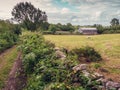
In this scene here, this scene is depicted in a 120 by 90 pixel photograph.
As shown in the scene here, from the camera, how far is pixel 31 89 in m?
12.9

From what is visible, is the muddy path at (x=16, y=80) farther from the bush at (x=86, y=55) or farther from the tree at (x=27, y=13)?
the tree at (x=27, y=13)

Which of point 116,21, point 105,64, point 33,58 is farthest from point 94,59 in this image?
point 116,21

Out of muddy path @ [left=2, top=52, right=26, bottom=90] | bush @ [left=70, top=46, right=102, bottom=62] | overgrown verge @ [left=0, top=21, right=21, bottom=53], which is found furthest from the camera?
overgrown verge @ [left=0, top=21, right=21, bottom=53]

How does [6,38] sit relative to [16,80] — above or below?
above

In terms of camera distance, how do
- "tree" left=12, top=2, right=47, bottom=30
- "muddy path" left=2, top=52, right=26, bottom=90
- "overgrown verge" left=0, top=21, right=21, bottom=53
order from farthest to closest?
"tree" left=12, top=2, right=47, bottom=30
"overgrown verge" left=0, top=21, right=21, bottom=53
"muddy path" left=2, top=52, right=26, bottom=90

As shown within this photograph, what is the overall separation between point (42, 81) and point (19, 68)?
23.6 feet

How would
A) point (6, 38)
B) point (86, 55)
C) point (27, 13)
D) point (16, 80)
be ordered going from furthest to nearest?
point (27, 13), point (6, 38), point (86, 55), point (16, 80)

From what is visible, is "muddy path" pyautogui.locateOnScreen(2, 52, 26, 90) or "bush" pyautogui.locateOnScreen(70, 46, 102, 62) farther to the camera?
"bush" pyautogui.locateOnScreen(70, 46, 102, 62)

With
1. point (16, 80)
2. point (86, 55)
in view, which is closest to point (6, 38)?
point (86, 55)

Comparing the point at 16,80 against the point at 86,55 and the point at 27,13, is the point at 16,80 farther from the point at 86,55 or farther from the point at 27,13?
the point at 27,13

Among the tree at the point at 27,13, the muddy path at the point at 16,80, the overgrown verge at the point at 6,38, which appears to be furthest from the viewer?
the tree at the point at 27,13

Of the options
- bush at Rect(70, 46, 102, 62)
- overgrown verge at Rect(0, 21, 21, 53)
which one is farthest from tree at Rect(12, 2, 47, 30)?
bush at Rect(70, 46, 102, 62)

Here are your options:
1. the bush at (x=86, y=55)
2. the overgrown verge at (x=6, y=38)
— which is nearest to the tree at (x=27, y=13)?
the overgrown verge at (x=6, y=38)

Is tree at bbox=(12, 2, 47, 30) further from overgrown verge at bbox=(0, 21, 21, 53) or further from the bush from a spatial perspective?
the bush
